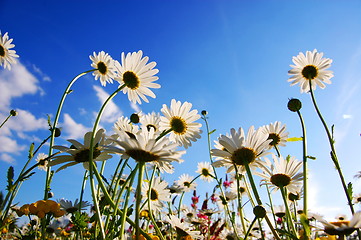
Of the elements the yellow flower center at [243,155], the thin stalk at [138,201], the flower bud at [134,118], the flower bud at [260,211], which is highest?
the flower bud at [134,118]

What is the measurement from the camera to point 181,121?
2.12 metres

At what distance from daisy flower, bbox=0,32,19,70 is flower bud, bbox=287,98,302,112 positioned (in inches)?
150

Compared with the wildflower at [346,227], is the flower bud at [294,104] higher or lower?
higher

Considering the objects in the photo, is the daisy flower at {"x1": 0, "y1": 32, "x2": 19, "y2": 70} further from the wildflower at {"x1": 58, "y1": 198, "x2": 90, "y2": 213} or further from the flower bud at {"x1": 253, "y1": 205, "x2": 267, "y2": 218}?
the flower bud at {"x1": 253, "y1": 205, "x2": 267, "y2": 218}

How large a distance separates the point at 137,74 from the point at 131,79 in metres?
0.06

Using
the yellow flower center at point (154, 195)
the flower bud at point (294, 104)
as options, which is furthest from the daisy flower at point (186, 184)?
the flower bud at point (294, 104)

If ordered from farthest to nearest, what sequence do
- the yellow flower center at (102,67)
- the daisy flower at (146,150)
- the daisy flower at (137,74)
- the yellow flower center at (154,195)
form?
the yellow flower center at (102,67) → the yellow flower center at (154,195) → the daisy flower at (137,74) → the daisy flower at (146,150)

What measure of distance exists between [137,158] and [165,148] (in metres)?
0.11

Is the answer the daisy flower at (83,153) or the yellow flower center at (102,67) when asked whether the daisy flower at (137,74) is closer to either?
the daisy flower at (83,153)

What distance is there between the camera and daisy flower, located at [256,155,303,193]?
148cm

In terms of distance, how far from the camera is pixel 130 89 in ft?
7.53

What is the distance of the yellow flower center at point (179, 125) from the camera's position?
6.92ft

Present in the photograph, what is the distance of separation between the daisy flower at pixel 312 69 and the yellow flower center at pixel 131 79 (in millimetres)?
1758

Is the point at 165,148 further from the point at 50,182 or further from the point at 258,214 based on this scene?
the point at 50,182
